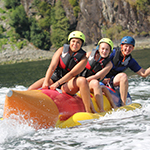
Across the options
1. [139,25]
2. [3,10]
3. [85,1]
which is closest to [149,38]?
[139,25]

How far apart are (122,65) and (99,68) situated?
2.27 feet

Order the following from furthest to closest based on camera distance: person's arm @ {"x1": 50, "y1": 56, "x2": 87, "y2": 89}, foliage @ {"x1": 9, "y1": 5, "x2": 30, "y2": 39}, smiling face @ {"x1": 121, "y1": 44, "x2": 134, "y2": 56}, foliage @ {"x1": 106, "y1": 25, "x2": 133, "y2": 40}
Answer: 1. foliage @ {"x1": 9, "y1": 5, "x2": 30, "y2": 39}
2. foliage @ {"x1": 106, "y1": 25, "x2": 133, "y2": 40}
3. smiling face @ {"x1": 121, "y1": 44, "x2": 134, "y2": 56}
4. person's arm @ {"x1": 50, "y1": 56, "x2": 87, "y2": 89}

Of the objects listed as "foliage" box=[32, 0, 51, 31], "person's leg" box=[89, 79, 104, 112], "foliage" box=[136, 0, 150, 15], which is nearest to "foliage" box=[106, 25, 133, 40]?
"foliage" box=[136, 0, 150, 15]

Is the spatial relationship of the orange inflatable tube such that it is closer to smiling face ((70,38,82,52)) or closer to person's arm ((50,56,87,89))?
person's arm ((50,56,87,89))

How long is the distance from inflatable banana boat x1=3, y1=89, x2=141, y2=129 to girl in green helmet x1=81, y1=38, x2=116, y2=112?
1.35 feet

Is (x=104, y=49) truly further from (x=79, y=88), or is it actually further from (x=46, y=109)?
(x=46, y=109)

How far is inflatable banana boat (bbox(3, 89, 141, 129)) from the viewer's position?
316cm

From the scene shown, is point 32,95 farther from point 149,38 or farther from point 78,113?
point 149,38

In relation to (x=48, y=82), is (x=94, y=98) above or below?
below

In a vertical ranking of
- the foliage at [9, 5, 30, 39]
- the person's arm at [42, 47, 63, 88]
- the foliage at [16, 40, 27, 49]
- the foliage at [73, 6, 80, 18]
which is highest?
the foliage at [73, 6, 80, 18]

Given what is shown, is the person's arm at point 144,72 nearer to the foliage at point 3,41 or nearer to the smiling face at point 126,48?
the smiling face at point 126,48

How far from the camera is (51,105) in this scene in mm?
3438

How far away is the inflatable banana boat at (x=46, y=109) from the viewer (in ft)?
10.4

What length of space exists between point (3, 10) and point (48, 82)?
151ft
